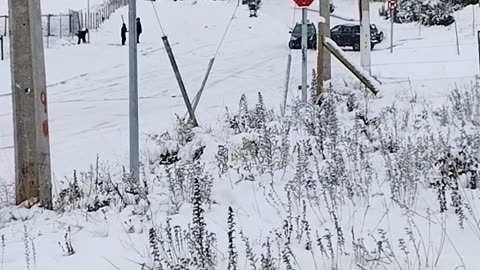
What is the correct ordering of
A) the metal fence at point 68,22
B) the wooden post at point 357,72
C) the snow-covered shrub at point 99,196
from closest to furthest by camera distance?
the snow-covered shrub at point 99,196
the wooden post at point 357,72
the metal fence at point 68,22

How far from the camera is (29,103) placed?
5.94 m

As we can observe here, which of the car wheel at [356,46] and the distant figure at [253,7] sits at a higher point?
the distant figure at [253,7]

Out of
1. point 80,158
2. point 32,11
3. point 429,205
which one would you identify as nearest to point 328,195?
point 429,205

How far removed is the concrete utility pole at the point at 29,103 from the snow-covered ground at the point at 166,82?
0.28 metres

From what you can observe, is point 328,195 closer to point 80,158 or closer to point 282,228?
point 282,228

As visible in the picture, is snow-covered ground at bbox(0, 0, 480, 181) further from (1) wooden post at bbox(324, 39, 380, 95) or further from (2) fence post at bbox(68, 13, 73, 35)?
(2) fence post at bbox(68, 13, 73, 35)

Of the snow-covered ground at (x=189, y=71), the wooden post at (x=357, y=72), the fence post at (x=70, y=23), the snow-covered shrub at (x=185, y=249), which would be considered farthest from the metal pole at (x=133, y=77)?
the fence post at (x=70, y=23)

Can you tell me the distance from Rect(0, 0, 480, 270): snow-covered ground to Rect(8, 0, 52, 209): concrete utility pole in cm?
28

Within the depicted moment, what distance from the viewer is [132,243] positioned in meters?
4.81

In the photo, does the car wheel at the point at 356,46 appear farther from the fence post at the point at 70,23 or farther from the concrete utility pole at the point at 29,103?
the concrete utility pole at the point at 29,103

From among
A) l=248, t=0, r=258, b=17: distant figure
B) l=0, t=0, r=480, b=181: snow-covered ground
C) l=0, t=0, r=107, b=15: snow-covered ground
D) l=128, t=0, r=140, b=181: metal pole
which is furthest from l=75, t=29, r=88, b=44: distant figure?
l=128, t=0, r=140, b=181: metal pole

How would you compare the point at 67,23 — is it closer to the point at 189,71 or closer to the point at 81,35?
the point at 81,35

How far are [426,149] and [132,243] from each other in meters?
2.66

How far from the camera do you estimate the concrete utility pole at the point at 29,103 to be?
19.2 feet
